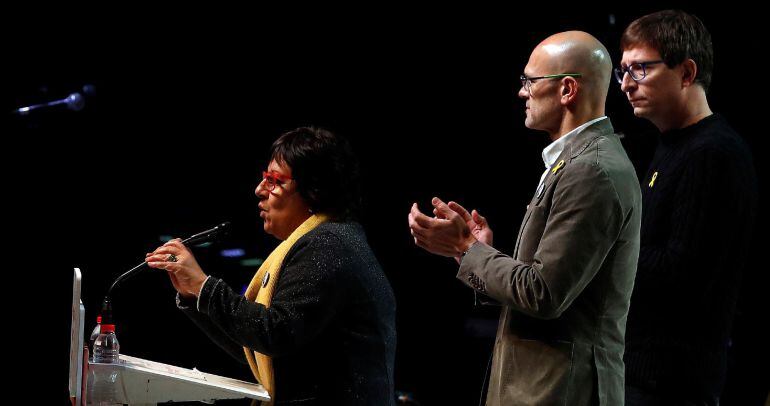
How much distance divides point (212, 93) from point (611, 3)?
6.23ft

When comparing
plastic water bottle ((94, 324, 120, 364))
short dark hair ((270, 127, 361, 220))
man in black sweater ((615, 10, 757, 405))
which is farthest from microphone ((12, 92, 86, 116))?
man in black sweater ((615, 10, 757, 405))

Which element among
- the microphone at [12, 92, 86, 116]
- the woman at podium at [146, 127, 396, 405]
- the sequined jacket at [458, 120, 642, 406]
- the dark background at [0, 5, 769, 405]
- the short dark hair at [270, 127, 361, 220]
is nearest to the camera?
the sequined jacket at [458, 120, 642, 406]

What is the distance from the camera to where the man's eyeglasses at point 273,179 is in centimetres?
257

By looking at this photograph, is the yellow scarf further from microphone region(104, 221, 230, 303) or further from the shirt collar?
the shirt collar

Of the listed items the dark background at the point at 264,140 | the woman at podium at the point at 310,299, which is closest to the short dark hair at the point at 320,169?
the woman at podium at the point at 310,299

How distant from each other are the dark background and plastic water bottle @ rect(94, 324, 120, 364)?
5.51 feet

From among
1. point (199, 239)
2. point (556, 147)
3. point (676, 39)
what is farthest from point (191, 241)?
point (676, 39)

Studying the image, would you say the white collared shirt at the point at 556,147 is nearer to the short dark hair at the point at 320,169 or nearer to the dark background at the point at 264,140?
the short dark hair at the point at 320,169

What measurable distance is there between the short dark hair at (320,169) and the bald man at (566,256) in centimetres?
59

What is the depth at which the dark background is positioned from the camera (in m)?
3.90

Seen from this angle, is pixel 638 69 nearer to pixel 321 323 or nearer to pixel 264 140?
pixel 321 323

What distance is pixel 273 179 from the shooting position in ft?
8.47

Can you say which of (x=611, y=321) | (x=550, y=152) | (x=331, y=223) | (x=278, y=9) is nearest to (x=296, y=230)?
(x=331, y=223)

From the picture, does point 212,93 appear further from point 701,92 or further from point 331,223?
point 701,92
